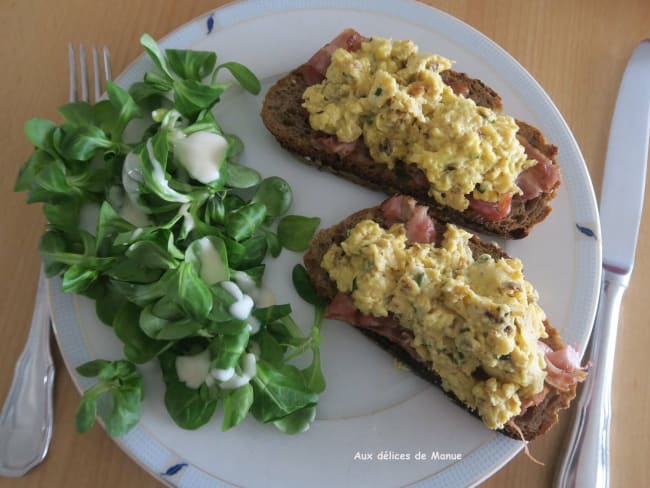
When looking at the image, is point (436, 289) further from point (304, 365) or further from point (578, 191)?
point (578, 191)

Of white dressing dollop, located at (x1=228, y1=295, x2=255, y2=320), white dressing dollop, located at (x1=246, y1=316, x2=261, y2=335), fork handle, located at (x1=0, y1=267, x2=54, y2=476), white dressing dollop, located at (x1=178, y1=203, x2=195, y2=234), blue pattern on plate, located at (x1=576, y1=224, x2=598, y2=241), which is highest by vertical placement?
blue pattern on plate, located at (x1=576, y1=224, x2=598, y2=241)

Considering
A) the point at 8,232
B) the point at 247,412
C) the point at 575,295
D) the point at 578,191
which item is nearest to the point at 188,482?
the point at 247,412

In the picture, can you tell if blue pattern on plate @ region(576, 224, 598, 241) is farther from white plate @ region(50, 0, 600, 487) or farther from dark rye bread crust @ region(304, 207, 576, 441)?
dark rye bread crust @ region(304, 207, 576, 441)

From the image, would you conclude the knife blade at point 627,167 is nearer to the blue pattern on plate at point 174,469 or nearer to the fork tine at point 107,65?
the blue pattern on plate at point 174,469

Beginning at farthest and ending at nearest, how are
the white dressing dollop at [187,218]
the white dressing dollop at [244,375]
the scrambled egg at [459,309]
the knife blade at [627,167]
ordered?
1. the knife blade at [627,167]
2. the white dressing dollop at [187,218]
3. the white dressing dollop at [244,375]
4. the scrambled egg at [459,309]

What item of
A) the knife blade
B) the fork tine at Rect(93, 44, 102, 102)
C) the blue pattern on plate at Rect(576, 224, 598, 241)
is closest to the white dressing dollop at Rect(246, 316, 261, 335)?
the fork tine at Rect(93, 44, 102, 102)

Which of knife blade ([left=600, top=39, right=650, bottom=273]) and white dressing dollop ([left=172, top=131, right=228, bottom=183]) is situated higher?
knife blade ([left=600, top=39, right=650, bottom=273])

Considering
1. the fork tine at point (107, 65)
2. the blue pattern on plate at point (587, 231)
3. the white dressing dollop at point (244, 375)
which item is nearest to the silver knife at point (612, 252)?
the blue pattern on plate at point (587, 231)
